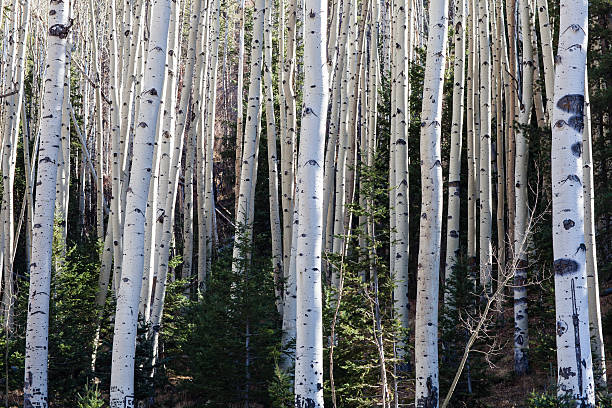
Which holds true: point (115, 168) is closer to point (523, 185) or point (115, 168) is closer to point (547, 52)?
point (523, 185)

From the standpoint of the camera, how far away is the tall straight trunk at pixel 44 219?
542cm

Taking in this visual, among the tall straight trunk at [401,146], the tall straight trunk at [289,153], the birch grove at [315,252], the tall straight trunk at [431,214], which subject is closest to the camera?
the birch grove at [315,252]

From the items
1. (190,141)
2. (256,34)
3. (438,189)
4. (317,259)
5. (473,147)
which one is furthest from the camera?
(190,141)

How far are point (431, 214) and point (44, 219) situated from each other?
11.9ft

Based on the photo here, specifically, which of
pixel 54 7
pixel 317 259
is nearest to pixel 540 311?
pixel 317 259

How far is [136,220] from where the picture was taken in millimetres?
4895

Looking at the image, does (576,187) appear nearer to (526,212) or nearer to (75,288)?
(526,212)

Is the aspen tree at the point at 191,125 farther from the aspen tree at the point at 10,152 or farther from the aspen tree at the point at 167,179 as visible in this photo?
the aspen tree at the point at 10,152

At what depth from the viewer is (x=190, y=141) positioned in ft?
38.8

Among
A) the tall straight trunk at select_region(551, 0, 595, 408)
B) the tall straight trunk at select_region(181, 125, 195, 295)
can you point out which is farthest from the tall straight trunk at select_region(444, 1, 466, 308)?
the tall straight trunk at select_region(181, 125, 195, 295)

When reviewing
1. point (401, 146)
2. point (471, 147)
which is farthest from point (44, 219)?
point (471, 147)

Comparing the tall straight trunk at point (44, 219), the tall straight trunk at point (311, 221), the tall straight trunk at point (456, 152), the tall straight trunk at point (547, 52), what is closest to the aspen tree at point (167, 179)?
the tall straight trunk at point (44, 219)

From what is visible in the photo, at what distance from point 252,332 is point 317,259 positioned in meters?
3.06

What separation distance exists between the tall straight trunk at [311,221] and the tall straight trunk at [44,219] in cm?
265
